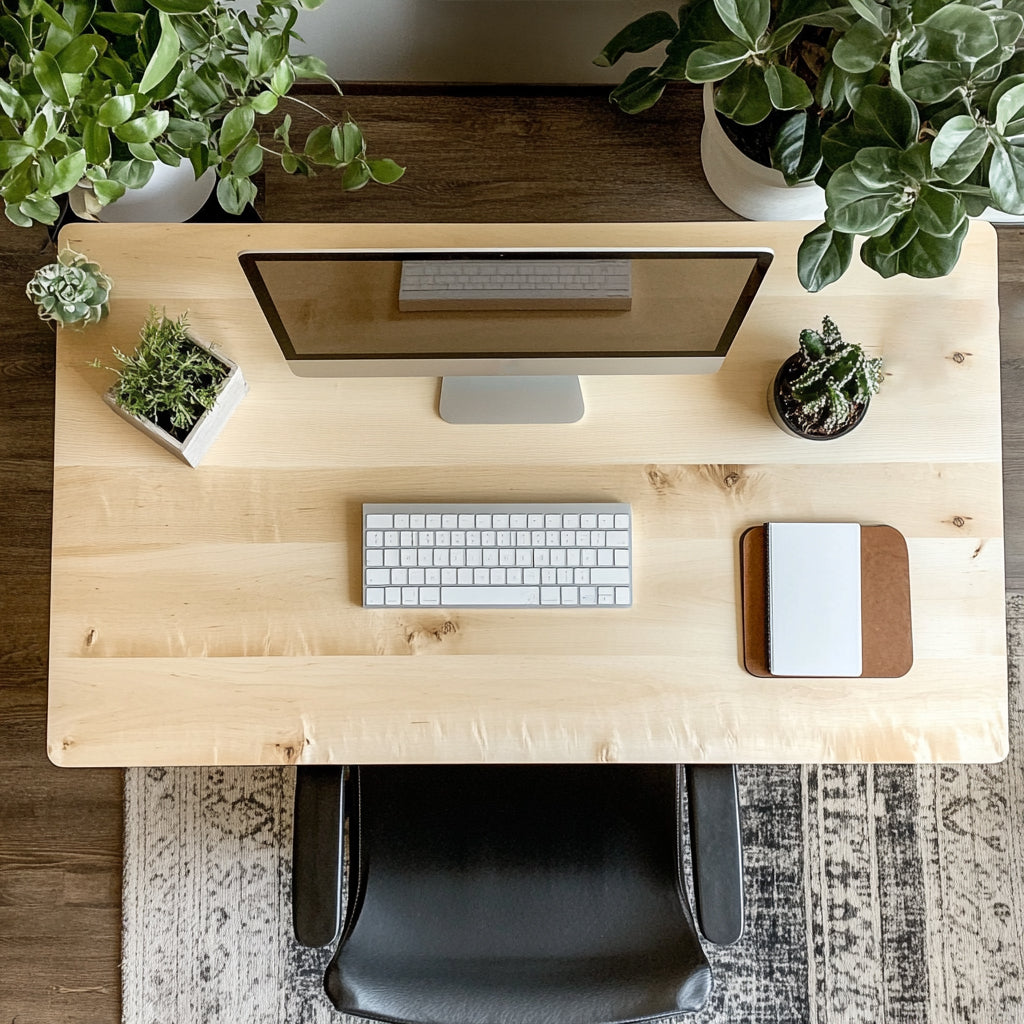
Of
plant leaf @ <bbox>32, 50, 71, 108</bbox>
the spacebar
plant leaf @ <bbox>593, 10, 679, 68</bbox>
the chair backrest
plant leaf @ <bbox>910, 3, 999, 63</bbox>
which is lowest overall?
the chair backrest

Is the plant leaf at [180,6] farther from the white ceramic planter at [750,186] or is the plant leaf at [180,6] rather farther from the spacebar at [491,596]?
the white ceramic planter at [750,186]

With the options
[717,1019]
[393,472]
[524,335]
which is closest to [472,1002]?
[393,472]

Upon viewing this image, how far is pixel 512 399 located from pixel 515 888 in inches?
26.2

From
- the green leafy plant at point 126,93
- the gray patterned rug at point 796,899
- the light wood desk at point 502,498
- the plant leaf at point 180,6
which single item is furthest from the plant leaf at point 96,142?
the gray patterned rug at point 796,899

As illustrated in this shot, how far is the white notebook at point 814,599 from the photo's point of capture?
103 cm

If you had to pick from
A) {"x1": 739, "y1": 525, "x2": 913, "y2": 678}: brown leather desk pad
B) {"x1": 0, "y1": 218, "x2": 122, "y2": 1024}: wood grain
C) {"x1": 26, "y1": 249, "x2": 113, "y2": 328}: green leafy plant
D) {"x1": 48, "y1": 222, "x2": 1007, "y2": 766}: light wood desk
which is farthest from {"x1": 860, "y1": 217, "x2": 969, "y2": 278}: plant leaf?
{"x1": 0, "y1": 218, "x2": 122, "y2": 1024}: wood grain

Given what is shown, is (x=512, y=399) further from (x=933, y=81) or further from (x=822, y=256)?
(x=933, y=81)

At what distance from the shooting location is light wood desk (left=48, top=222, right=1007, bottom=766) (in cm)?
104

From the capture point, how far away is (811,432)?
1.06 metres

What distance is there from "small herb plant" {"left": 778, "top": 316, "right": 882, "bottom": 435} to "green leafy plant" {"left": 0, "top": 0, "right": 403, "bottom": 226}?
0.54m

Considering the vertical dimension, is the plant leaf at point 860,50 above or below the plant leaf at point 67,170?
above

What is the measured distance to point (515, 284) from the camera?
2.80ft

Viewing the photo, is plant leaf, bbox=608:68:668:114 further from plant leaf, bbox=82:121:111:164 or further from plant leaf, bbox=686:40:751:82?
plant leaf, bbox=82:121:111:164

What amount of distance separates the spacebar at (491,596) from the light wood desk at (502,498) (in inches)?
1.0
